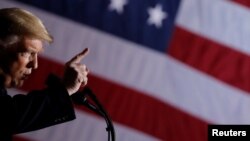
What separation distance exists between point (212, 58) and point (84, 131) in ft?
1.76

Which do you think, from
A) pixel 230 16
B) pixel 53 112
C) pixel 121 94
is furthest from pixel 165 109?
pixel 53 112

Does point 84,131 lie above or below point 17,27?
below

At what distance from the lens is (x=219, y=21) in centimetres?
161

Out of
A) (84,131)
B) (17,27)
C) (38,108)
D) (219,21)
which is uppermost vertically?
(219,21)

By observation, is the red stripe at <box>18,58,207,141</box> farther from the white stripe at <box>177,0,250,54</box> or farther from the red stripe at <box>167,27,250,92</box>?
the white stripe at <box>177,0,250,54</box>

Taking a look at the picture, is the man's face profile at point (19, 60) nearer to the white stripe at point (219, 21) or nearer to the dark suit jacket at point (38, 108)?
the dark suit jacket at point (38, 108)

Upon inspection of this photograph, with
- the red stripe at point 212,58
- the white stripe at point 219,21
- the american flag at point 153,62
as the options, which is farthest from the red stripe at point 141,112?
the white stripe at point 219,21

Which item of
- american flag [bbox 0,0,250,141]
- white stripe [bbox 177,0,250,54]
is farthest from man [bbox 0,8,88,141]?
white stripe [bbox 177,0,250,54]

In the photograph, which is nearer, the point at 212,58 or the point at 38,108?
the point at 38,108

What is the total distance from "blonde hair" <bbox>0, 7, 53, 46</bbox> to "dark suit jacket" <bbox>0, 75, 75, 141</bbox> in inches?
2.7

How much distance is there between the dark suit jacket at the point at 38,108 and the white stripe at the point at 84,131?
88 centimetres

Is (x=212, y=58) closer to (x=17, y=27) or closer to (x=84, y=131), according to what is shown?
(x=84, y=131)

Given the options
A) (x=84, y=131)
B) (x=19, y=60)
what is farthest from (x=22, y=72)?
(x=84, y=131)

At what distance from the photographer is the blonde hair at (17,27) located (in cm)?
60
